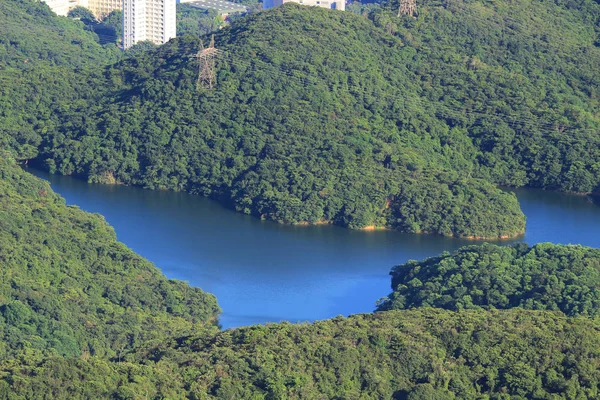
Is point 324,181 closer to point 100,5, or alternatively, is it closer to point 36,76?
point 36,76

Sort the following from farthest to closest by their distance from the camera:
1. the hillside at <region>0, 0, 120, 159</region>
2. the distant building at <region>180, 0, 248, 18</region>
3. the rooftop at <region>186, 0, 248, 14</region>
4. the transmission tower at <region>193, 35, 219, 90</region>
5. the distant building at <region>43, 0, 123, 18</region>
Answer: the rooftop at <region>186, 0, 248, 14</region> → the distant building at <region>180, 0, 248, 18</region> → the distant building at <region>43, 0, 123, 18</region> → the hillside at <region>0, 0, 120, 159</region> → the transmission tower at <region>193, 35, 219, 90</region>

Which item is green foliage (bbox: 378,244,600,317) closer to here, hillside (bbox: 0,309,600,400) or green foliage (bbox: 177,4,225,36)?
hillside (bbox: 0,309,600,400)

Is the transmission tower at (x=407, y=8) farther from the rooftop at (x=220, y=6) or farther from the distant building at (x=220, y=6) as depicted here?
the rooftop at (x=220, y=6)

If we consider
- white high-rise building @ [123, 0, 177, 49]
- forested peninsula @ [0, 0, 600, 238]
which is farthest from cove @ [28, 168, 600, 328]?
white high-rise building @ [123, 0, 177, 49]

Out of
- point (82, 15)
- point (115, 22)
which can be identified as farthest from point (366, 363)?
point (82, 15)

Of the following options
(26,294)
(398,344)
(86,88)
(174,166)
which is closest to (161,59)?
(86,88)

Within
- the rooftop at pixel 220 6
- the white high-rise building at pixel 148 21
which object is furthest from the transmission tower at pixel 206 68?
the rooftop at pixel 220 6
